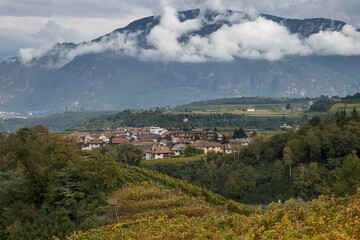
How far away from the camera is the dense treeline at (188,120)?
152250 millimetres

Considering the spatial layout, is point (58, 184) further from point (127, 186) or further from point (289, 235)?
point (289, 235)

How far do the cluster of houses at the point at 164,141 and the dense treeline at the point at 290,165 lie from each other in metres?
19.2

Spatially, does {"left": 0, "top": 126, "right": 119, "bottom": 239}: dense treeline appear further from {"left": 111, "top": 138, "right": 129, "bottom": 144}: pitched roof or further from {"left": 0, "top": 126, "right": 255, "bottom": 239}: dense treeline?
{"left": 111, "top": 138, "right": 129, "bottom": 144}: pitched roof

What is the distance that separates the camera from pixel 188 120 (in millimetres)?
163375

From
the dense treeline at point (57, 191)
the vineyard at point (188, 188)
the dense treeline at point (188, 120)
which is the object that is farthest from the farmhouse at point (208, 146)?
the dense treeline at point (57, 191)

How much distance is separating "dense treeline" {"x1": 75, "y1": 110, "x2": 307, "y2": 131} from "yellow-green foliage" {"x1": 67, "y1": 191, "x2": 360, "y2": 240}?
121745 millimetres

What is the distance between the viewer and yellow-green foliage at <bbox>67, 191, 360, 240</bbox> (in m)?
16.8

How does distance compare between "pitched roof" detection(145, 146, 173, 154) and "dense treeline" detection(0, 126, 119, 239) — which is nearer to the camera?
"dense treeline" detection(0, 126, 119, 239)

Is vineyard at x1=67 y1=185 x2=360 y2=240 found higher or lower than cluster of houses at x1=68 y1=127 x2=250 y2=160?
higher

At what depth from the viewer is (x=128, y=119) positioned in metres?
176

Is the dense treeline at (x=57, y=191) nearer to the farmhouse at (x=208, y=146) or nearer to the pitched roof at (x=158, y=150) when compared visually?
the pitched roof at (x=158, y=150)

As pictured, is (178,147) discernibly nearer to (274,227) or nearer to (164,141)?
(164,141)

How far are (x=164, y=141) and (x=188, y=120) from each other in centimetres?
5159

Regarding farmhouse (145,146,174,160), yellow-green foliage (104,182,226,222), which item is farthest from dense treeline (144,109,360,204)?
yellow-green foliage (104,182,226,222)
